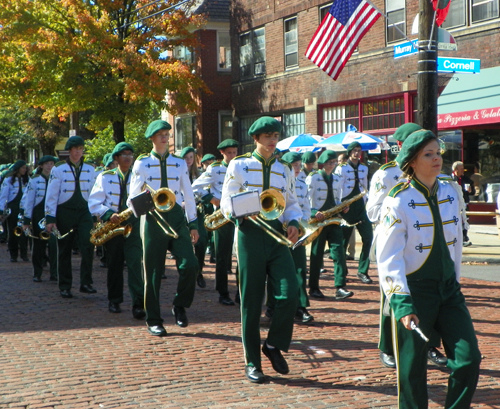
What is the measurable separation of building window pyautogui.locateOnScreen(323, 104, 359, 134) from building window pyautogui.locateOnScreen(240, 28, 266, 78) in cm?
400

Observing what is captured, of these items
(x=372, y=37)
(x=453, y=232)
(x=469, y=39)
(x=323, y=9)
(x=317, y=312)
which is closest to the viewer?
(x=453, y=232)

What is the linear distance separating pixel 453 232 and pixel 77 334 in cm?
478

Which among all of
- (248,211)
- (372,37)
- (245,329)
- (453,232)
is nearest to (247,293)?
(245,329)

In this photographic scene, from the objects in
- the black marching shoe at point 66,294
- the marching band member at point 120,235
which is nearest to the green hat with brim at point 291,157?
the marching band member at point 120,235

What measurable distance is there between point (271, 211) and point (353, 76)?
1742cm

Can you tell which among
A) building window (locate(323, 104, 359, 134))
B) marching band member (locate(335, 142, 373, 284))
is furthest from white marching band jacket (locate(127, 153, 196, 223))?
building window (locate(323, 104, 359, 134))

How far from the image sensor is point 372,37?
72.0 feet

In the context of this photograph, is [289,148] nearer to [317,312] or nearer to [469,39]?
[469,39]

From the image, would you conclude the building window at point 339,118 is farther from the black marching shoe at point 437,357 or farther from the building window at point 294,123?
the black marching shoe at point 437,357

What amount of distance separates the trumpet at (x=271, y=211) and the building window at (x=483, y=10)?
14.1 metres

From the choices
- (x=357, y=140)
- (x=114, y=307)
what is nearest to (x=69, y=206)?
(x=114, y=307)

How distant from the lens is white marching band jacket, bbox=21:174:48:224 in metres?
12.6

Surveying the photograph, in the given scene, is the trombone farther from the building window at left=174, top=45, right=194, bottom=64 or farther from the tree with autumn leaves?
the building window at left=174, top=45, right=194, bottom=64

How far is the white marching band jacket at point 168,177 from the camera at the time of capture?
782 cm
